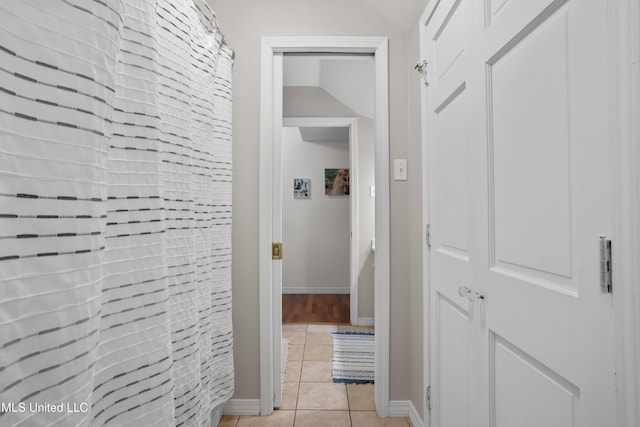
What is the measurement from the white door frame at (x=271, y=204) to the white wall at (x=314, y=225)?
2.73 m

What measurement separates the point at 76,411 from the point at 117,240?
1.23 feet

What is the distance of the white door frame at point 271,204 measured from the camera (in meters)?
1.75

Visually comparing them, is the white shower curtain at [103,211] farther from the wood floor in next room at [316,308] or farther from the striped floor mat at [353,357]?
the wood floor in next room at [316,308]

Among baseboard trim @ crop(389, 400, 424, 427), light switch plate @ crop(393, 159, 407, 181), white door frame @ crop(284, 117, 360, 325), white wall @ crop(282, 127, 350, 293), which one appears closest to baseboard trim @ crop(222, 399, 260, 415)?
baseboard trim @ crop(389, 400, 424, 427)

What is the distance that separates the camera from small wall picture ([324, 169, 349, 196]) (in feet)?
14.9

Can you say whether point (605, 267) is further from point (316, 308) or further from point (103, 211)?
point (316, 308)

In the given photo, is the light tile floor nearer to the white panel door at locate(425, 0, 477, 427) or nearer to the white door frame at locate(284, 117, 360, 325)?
the white panel door at locate(425, 0, 477, 427)

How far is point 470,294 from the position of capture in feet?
3.38

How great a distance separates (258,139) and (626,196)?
1.57m

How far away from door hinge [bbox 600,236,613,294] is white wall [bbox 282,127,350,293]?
3.95m

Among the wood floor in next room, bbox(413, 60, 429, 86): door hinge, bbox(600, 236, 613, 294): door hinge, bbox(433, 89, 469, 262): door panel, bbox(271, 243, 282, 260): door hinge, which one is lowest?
the wood floor in next room

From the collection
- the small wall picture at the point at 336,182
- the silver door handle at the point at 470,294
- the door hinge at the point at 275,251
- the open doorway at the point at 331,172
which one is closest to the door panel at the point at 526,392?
the silver door handle at the point at 470,294

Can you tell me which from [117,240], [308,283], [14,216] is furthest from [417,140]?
[308,283]

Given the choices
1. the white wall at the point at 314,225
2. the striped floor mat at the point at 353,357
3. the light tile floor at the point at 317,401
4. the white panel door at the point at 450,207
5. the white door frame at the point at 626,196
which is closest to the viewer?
the white door frame at the point at 626,196
